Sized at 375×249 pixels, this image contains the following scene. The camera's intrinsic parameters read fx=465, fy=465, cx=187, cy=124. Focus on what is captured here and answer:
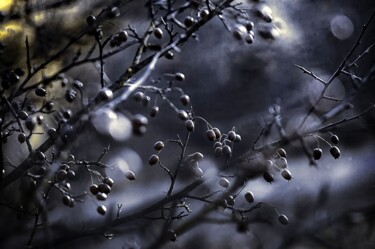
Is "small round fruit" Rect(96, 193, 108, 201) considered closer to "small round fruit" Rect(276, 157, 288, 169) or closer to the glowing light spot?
"small round fruit" Rect(276, 157, 288, 169)

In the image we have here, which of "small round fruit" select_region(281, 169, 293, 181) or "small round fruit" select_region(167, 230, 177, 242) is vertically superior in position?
"small round fruit" select_region(281, 169, 293, 181)

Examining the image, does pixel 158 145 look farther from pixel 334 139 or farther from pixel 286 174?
pixel 334 139

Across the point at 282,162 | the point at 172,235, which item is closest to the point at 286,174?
the point at 282,162

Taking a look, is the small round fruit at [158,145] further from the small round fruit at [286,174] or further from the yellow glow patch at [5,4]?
the yellow glow patch at [5,4]

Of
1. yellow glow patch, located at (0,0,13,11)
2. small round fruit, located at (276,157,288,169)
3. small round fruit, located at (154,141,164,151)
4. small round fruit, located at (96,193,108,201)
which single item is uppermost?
yellow glow patch, located at (0,0,13,11)

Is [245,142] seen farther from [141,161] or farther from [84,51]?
[84,51]

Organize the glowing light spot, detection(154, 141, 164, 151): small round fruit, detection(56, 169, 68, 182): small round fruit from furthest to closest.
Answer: the glowing light spot, detection(154, 141, 164, 151): small round fruit, detection(56, 169, 68, 182): small round fruit

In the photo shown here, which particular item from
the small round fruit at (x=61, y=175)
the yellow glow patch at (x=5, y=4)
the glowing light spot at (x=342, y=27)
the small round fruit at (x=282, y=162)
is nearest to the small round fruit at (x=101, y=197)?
the small round fruit at (x=61, y=175)

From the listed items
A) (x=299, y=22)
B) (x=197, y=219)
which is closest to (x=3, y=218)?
(x=197, y=219)

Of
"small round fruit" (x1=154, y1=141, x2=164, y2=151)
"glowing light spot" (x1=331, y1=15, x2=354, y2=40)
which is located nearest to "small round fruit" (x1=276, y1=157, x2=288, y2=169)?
"small round fruit" (x1=154, y1=141, x2=164, y2=151)

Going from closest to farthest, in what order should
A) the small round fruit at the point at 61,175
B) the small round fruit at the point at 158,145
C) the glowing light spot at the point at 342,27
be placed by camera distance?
the small round fruit at the point at 61,175 < the small round fruit at the point at 158,145 < the glowing light spot at the point at 342,27
